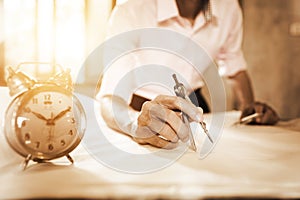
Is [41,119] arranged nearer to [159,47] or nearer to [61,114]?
[61,114]

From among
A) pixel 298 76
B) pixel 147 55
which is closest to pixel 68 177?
pixel 147 55

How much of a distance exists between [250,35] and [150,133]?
1830 mm

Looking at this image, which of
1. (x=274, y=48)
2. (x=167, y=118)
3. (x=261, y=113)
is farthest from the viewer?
(x=274, y=48)

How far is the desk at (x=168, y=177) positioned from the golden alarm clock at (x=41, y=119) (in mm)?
41

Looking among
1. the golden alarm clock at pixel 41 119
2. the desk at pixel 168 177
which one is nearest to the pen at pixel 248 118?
the desk at pixel 168 177

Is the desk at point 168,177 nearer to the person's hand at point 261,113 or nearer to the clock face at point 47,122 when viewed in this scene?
the clock face at point 47,122

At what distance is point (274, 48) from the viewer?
9.23 ft

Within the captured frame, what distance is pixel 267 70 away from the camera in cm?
282

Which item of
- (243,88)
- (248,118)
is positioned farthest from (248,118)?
(243,88)

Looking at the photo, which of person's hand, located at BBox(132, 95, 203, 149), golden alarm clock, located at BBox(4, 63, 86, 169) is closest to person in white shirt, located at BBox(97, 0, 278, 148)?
person's hand, located at BBox(132, 95, 203, 149)

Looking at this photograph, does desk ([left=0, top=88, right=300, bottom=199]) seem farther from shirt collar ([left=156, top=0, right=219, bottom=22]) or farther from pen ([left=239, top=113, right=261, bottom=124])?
shirt collar ([left=156, top=0, right=219, bottom=22])

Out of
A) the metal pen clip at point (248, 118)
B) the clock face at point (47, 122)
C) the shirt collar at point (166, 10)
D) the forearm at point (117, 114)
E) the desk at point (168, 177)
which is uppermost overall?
the shirt collar at point (166, 10)

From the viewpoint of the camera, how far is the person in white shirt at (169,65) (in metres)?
1.05

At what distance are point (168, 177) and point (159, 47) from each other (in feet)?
2.95
